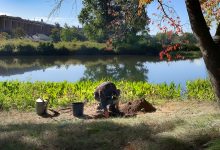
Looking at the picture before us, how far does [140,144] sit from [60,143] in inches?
43.6

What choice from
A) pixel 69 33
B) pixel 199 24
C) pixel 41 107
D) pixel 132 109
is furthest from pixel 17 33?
pixel 199 24

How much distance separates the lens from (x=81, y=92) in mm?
13328

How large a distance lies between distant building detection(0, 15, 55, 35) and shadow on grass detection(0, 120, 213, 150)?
154 ft

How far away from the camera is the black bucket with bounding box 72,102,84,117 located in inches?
420

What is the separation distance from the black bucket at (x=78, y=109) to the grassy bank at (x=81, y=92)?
1.80 m

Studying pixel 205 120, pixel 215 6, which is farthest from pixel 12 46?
pixel 205 120

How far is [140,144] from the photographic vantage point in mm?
5336

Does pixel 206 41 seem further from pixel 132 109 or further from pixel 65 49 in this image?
pixel 65 49

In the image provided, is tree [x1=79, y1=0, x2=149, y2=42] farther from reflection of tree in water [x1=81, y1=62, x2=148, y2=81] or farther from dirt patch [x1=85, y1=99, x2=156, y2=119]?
reflection of tree in water [x1=81, y1=62, x2=148, y2=81]

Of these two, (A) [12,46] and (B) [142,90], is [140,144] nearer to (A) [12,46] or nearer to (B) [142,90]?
(B) [142,90]

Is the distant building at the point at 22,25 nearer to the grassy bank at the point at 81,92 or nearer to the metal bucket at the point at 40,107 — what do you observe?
the grassy bank at the point at 81,92

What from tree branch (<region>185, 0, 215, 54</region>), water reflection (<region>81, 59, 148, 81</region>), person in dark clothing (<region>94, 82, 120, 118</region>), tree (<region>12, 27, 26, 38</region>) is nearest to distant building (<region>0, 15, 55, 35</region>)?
tree (<region>12, 27, 26, 38</region>)

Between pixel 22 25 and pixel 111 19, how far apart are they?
1357 inches

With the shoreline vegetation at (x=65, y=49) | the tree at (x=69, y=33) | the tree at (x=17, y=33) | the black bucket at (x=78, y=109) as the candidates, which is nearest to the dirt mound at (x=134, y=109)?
the black bucket at (x=78, y=109)
